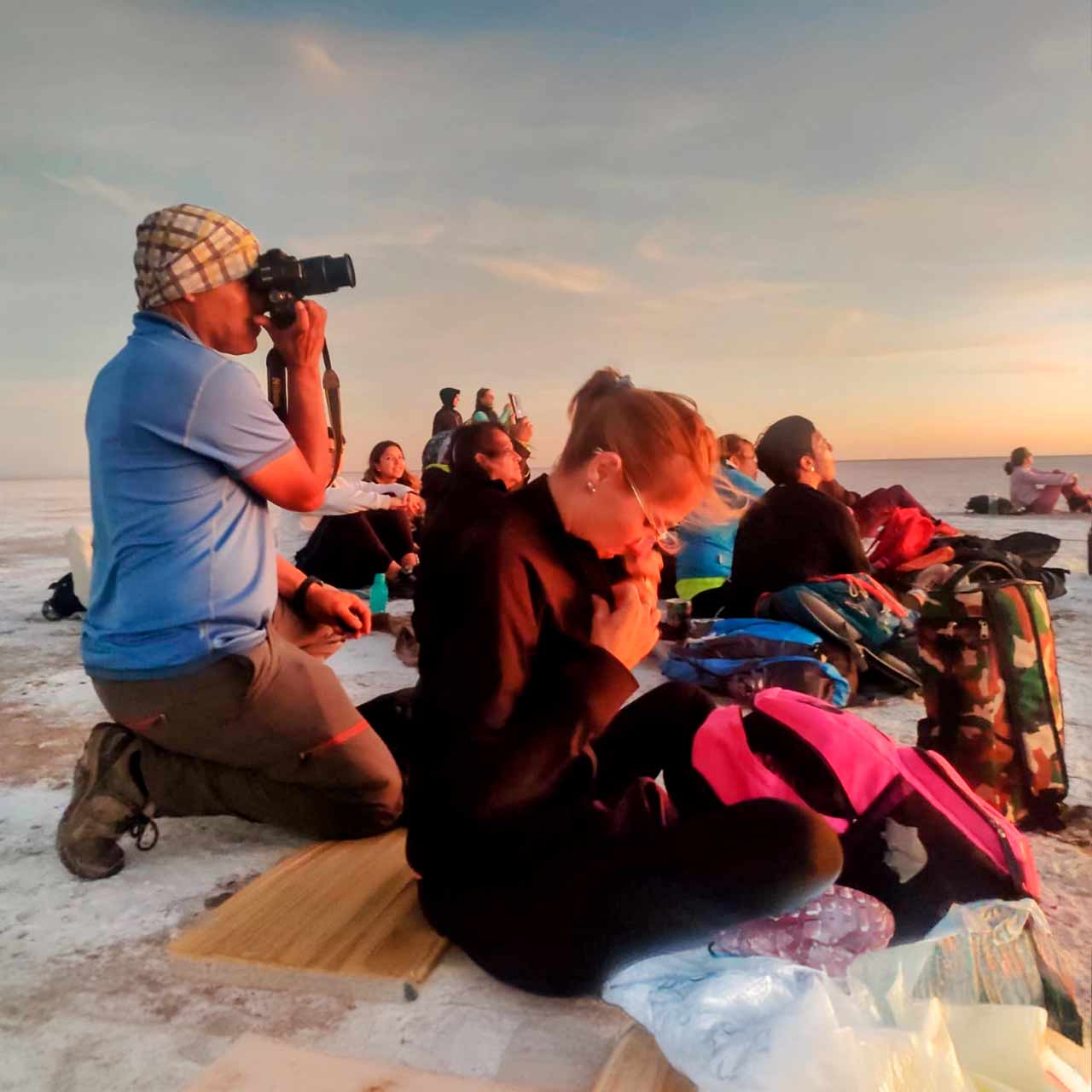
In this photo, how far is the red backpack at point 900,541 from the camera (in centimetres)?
584

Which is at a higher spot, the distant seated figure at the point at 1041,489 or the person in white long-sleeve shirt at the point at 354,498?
the person in white long-sleeve shirt at the point at 354,498

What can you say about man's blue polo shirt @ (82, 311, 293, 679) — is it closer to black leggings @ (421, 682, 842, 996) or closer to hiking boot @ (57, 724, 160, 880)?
hiking boot @ (57, 724, 160, 880)

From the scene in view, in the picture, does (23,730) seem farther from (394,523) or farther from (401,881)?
(394,523)

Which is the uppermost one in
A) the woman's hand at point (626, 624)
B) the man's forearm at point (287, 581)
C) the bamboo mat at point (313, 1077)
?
the woman's hand at point (626, 624)

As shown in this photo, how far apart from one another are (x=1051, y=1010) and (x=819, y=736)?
64 cm

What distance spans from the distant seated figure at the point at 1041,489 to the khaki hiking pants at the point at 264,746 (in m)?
13.4

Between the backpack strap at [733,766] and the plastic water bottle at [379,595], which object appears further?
the plastic water bottle at [379,595]

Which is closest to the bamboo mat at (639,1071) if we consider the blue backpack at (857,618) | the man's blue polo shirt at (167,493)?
the man's blue polo shirt at (167,493)

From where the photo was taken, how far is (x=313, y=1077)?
167 centimetres

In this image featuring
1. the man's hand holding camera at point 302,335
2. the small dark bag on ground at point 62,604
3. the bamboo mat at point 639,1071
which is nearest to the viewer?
the bamboo mat at point 639,1071

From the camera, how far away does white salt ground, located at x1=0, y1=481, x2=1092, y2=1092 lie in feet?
5.80

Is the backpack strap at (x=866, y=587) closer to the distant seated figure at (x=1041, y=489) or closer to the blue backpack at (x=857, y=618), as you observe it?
the blue backpack at (x=857, y=618)

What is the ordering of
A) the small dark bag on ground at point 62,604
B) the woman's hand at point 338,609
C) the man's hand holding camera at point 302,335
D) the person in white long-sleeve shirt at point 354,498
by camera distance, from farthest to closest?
the small dark bag on ground at point 62,604
the person in white long-sleeve shirt at point 354,498
the woman's hand at point 338,609
the man's hand holding camera at point 302,335

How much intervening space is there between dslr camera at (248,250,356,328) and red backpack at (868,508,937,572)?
162 inches
